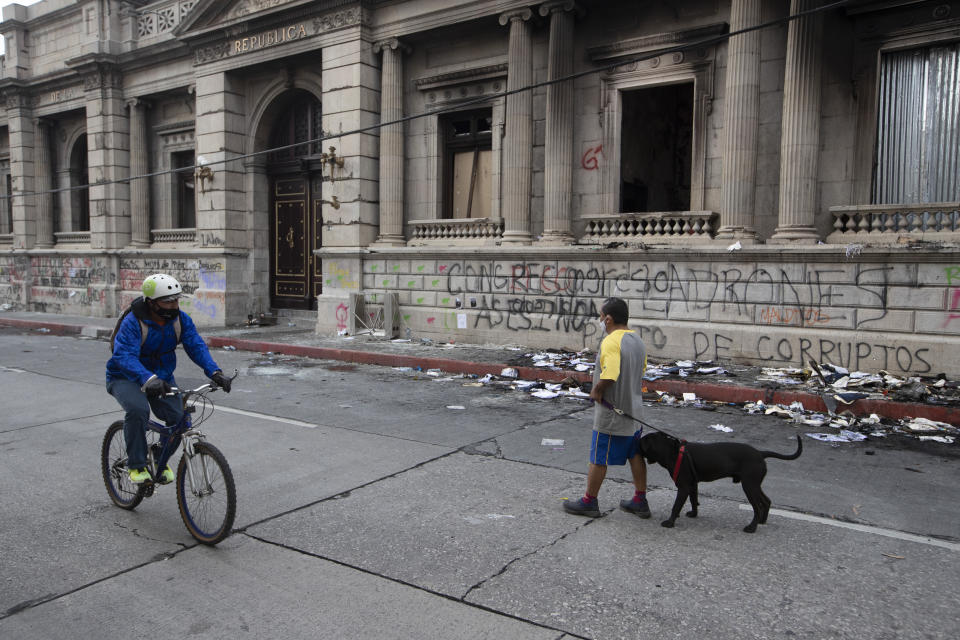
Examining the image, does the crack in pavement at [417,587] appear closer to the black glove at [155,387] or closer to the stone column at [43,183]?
the black glove at [155,387]

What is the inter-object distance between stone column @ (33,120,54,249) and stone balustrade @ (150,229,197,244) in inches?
234

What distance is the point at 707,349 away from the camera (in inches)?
461

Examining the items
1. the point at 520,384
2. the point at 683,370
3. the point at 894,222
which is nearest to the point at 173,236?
the point at 520,384

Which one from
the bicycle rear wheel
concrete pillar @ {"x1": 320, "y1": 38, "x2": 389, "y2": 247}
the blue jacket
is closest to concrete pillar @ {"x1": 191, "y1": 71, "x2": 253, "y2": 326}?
concrete pillar @ {"x1": 320, "y1": 38, "x2": 389, "y2": 247}

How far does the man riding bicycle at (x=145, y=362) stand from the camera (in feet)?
15.8

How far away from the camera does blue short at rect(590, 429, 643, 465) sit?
16.4 feet

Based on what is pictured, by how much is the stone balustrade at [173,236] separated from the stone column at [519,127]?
35.5 feet

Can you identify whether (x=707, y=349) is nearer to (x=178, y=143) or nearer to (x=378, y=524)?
(x=378, y=524)

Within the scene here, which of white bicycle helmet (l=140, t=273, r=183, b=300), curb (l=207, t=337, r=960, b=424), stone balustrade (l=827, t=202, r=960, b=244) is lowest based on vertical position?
curb (l=207, t=337, r=960, b=424)

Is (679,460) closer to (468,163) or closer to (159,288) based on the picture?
(159,288)

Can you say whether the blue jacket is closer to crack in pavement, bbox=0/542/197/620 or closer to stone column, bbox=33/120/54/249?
crack in pavement, bbox=0/542/197/620

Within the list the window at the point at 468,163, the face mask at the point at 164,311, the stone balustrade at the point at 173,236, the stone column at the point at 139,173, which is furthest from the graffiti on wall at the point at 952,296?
the stone column at the point at 139,173

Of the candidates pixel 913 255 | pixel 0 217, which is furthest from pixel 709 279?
pixel 0 217

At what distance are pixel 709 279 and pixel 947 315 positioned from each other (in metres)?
3.37
